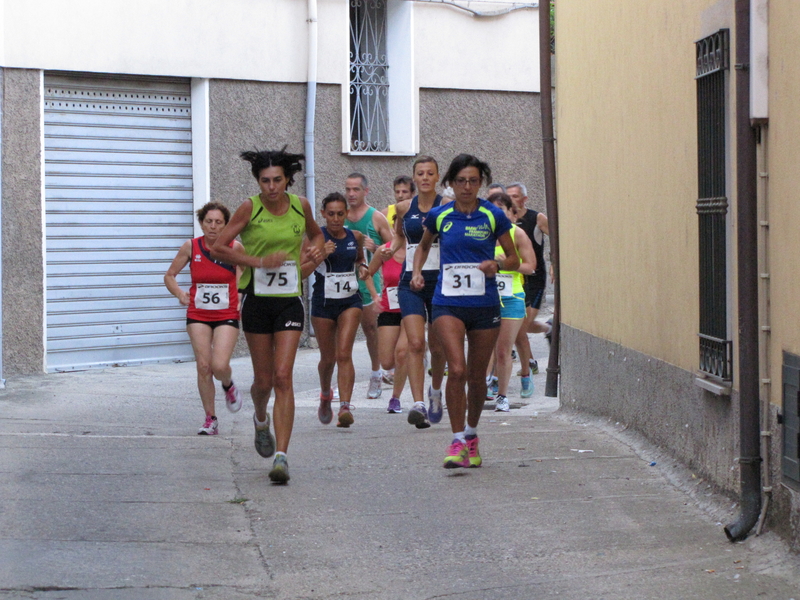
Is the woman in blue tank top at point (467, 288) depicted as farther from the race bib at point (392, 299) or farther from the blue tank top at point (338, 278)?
the race bib at point (392, 299)

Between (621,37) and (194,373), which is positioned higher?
(621,37)

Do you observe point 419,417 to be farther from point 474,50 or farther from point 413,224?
point 474,50

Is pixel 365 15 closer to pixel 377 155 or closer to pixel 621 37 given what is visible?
pixel 377 155

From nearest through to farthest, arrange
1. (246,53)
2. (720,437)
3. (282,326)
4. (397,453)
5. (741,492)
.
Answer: (741,492), (720,437), (282,326), (397,453), (246,53)

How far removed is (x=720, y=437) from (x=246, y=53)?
9840mm

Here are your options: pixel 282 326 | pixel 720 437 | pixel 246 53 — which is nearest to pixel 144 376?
pixel 246 53

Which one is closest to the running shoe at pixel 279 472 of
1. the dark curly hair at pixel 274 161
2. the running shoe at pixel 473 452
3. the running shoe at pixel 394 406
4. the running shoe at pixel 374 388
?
the running shoe at pixel 473 452

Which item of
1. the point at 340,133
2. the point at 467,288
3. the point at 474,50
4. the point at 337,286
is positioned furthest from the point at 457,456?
the point at 474,50

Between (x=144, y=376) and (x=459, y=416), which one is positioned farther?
(x=144, y=376)

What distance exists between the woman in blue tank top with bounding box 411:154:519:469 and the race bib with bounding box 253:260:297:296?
0.89 metres

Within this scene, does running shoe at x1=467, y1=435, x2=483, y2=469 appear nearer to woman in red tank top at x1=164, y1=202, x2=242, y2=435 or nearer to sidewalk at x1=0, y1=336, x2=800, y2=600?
sidewalk at x1=0, y1=336, x2=800, y2=600

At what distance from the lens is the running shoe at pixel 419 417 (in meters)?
9.05

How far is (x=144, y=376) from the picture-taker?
43.9 ft

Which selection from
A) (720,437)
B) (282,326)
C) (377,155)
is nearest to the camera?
(720,437)
